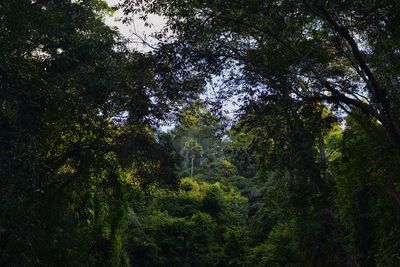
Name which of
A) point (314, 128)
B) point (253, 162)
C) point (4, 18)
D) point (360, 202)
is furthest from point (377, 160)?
point (4, 18)

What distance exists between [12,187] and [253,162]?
4.16m

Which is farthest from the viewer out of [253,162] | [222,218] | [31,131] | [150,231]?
[222,218]

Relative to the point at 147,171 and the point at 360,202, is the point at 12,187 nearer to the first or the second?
the point at 147,171

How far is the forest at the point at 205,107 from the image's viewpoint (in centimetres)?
680

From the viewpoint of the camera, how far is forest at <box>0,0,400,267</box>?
6801 millimetres

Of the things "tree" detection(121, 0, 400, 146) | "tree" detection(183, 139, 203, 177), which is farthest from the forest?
"tree" detection(183, 139, 203, 177)

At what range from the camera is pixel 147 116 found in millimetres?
10078

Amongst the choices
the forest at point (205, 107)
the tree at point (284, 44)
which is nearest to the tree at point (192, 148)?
the forest at point (205, 107)

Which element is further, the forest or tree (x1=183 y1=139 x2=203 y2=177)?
tree (x1=183 y1=139 x2=203 y2=177)

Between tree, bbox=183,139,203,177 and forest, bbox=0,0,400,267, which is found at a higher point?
tree, bbox=183,139,203,177

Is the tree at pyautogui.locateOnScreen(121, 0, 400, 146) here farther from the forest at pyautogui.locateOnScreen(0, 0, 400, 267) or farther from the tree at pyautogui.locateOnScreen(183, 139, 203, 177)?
the tree at pyautogui.locateOnScreen(183, 139, 203, 177)

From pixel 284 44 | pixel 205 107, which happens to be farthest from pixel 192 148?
pixel 284 44

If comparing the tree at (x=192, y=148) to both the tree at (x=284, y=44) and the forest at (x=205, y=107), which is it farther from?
the tree at (x=284, y=44)

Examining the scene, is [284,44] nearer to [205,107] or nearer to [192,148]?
[205,107]
